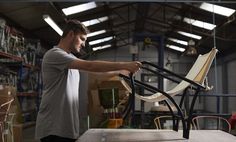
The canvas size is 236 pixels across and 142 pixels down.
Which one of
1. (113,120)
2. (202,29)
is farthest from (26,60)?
(202,29)

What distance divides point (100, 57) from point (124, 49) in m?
1.31

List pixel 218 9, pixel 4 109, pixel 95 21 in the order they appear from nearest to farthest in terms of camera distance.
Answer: pixel 4 109 < pixel 218 9 < pixel 95 21

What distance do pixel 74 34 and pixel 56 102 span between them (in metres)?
0.43

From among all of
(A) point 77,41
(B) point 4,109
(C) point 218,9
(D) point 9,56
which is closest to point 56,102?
(A) point 77,41

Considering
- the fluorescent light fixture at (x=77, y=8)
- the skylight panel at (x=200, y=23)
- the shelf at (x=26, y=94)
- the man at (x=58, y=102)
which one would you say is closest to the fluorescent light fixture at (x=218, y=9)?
the skylight panel at (x=200, y=23)

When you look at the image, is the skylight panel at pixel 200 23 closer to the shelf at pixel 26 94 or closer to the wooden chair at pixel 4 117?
the shelf at pixel 26 94

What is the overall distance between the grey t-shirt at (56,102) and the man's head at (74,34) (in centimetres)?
12

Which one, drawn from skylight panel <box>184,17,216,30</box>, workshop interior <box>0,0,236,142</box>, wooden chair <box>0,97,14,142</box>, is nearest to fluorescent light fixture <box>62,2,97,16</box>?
workshop interior <box>0,0,236,142</box>

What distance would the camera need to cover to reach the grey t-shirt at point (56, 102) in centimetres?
205

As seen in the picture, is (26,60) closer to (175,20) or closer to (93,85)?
(93,85)

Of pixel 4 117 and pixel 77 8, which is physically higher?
pixel 77 8

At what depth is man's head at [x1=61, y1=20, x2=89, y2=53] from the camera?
2176mm

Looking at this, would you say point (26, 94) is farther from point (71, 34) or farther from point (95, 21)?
point (71, 34)

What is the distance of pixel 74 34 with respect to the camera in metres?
2.17
